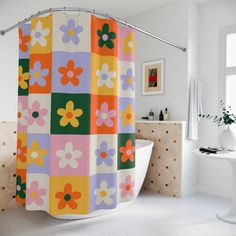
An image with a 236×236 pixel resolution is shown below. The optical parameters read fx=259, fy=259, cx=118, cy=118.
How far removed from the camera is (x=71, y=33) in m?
1.81

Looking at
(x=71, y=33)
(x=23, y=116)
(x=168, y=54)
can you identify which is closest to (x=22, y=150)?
(x=23, y=116)

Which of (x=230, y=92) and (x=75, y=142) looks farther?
(x=230, y=92)

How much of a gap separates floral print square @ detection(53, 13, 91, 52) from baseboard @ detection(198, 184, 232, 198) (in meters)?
2.77

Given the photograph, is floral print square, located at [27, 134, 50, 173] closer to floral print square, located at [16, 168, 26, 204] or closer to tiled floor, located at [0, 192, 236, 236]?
floral print square, located at [16, 168, 26, 204]

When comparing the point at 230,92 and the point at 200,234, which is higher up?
the point at 230,92

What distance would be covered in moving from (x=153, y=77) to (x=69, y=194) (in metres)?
2.61

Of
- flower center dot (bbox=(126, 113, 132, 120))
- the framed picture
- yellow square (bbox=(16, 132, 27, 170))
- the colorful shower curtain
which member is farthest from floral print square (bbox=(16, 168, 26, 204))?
the framed picture

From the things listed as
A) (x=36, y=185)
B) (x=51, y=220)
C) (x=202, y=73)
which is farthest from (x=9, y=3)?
(x=202, y=73)

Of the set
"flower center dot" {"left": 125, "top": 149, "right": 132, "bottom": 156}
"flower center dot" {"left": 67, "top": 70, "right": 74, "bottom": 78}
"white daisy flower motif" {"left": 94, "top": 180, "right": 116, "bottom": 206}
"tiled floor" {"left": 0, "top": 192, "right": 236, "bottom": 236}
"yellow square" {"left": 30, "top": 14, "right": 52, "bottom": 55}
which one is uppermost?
"yellow square" {"left": 30, "top": 14, "right": 52, "bottom": 55}

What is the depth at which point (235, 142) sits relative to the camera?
2.92 metres

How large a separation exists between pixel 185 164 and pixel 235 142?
2.79 ft

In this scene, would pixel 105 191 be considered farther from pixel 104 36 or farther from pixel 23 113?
pixel 104 36

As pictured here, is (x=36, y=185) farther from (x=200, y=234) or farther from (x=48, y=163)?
(x=200, y=234)

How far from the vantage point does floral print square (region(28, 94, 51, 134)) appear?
1.82 metres
